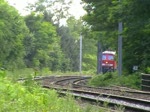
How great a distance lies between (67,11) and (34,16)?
2556 centimetres

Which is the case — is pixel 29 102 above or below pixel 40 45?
below

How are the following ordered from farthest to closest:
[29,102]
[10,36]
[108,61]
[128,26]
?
[10,36] < [108,61] < [128,26] < [29,102]

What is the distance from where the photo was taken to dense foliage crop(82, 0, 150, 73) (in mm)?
21172

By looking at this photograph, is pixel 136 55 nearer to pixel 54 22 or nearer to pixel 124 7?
pixel 124 7

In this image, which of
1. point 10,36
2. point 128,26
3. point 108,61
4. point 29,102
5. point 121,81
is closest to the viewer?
point 29,102

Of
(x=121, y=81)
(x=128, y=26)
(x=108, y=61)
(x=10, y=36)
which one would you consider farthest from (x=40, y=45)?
(x=128, y=26)

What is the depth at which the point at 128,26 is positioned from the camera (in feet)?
71.2

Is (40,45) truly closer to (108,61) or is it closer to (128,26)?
(108,61)

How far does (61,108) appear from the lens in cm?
805

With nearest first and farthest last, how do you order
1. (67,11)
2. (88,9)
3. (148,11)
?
(148,11) < (88,9) < (67,11)

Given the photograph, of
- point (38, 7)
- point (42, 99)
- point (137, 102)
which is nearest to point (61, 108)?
point (42, 99)

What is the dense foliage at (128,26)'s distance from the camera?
69.5 feet

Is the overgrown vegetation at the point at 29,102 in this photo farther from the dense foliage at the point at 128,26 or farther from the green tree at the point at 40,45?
the green tree at the point at 40,45

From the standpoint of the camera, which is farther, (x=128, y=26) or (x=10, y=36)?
(x=10, y=36)
